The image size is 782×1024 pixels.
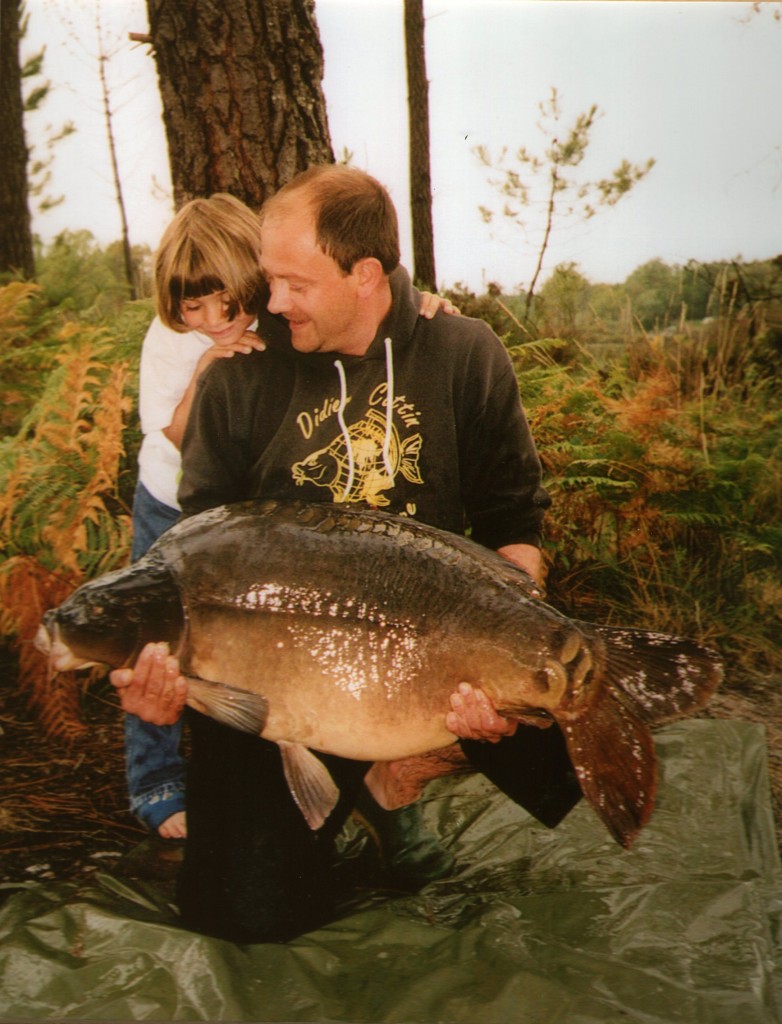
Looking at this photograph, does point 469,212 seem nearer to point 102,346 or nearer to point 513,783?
point 102,346

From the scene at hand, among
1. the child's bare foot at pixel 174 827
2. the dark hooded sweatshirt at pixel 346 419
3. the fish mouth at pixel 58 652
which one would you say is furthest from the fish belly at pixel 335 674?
the child's bare foot at pixel 174 827

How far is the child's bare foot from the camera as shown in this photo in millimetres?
2119

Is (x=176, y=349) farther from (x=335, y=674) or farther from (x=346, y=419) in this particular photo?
(x=335, y=674)

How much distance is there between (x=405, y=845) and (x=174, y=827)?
1.80 feet

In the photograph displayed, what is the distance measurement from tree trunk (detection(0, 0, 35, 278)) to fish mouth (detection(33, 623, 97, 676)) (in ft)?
3.23

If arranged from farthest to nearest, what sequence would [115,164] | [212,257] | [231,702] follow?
1. [115,164]
2. [212,257]
3. [231,702]

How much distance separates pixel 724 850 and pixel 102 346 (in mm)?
1927

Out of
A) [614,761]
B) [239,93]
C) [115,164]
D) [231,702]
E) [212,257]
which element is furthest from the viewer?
[115,164]

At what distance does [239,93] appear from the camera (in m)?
2.10

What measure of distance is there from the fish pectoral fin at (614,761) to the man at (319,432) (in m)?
0.26

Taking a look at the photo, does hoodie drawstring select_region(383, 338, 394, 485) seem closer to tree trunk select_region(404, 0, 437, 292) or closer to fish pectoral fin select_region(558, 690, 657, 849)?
tree trunk select_region(404, 0, 437, 292)

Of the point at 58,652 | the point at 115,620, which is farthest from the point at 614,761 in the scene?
the point at 58,652

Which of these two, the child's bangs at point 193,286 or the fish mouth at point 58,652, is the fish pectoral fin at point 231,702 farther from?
the child's bangs at point 193,286

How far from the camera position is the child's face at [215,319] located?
2.02 meters
